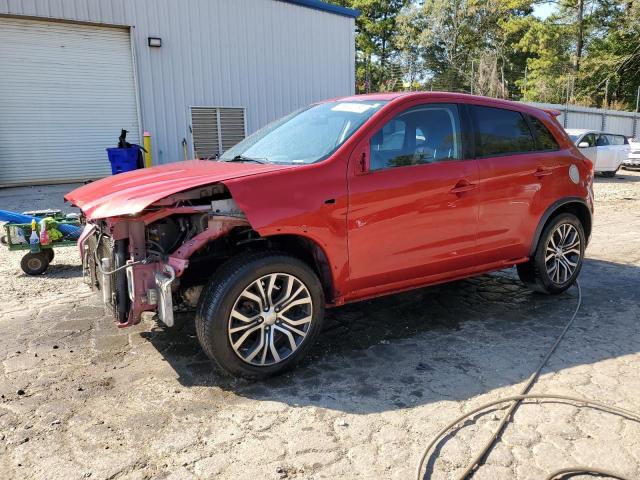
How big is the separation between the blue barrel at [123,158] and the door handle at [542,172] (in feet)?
28.0

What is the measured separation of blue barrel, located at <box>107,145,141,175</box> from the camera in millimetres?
10910

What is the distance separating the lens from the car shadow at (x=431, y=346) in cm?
338

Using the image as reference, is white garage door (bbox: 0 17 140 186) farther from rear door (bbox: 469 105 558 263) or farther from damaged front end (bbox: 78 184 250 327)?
rear door (bbox: 469 105 558 263)

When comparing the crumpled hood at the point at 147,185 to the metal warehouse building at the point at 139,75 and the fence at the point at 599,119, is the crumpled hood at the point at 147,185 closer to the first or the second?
the metal warehouse building at the point at 139,75

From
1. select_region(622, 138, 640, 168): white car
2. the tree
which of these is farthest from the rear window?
the tree

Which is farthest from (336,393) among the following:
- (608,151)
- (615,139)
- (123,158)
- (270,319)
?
(615,139)

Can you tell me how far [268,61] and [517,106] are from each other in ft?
35.4

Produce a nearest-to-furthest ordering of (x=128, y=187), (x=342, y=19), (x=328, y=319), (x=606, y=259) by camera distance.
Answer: (x=128, y=187) < (x=328, y=319) < (x=606, y=259) < (x=342, y=19)

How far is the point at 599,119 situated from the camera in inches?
1026

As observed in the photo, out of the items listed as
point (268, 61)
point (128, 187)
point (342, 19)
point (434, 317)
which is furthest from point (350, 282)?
point (342, 19)

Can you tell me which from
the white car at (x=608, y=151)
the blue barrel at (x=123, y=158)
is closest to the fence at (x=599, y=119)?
the white car at (x=608, y=151)

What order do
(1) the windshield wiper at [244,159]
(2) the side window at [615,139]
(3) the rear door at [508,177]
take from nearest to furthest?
(1) the windshield wiper at [244,159] → (3) the rear door at [508,177] → (2) the side window at [615,139]

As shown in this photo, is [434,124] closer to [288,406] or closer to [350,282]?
[350,282]

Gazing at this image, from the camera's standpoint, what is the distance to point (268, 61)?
47.7 ft
